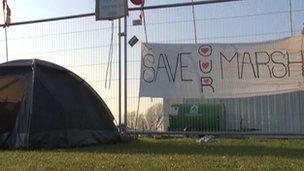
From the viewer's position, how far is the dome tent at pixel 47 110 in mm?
11797

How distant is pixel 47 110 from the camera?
39.5 ft

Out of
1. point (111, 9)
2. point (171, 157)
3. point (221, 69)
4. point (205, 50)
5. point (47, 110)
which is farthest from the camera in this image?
point (111, 9)

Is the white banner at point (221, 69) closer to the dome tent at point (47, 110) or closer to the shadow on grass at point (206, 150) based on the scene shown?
the dome tent at point (47, 110)

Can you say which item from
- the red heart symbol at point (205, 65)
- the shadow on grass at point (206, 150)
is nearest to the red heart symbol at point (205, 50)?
the red heart symbol at point (205, 65)

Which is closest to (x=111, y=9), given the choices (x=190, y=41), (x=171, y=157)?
(x=190, y=41)

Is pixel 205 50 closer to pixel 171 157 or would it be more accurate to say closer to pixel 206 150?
pixel 206 150

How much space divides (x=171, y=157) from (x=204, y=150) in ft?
4.96

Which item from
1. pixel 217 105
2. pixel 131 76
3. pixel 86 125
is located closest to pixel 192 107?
pixel 217 105

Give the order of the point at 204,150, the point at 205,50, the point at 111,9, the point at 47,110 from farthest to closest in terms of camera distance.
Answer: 1. the point at 111,9
2. the point at 205,50
3. the point at 47,110
4. the point at 204,150

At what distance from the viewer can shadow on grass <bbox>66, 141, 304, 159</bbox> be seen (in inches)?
399

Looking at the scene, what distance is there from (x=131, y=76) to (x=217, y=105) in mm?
2015

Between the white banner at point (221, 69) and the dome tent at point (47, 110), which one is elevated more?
the white banner at point (221, 69)

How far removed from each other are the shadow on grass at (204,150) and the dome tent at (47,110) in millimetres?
745

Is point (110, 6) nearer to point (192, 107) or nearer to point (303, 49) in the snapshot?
point (192, 107)
